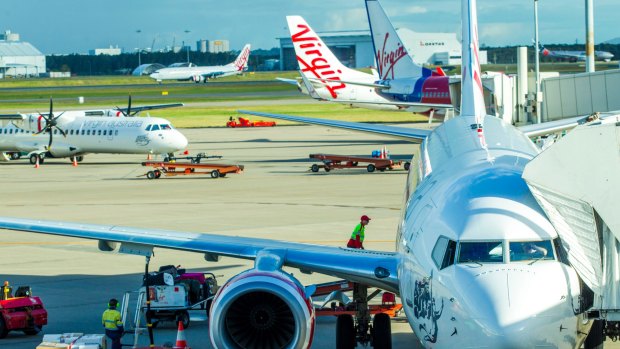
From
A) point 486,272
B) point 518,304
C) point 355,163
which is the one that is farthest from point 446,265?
point 355,163

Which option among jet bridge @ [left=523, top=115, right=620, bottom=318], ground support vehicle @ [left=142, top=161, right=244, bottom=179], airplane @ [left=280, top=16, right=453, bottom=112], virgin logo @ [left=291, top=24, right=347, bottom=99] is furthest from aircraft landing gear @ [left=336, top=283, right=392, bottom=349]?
virgin logo @ [left=291, top=24, right=347, bottom=99]

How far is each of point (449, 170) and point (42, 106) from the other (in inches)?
4445

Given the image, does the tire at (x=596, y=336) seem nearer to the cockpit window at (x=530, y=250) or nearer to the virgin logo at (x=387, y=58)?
the cockpit window at (x=530, y=250)

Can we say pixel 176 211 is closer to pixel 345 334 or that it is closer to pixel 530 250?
pixel 345 334

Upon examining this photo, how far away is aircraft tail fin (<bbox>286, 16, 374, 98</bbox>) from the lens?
77.4 m

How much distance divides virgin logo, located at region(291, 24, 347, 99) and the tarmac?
5.21 meters

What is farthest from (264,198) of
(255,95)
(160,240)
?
(255,95)

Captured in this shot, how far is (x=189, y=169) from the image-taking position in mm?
56094

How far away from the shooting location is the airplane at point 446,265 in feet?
40.1

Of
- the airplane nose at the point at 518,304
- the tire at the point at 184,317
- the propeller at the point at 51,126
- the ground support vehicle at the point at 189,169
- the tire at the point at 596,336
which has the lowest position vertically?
the tire at the point at 184,317

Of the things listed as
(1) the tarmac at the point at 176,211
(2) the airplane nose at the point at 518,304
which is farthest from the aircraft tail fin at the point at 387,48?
(2) the airplane nose at the point at 518,304

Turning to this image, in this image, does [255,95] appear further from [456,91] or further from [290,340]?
[290,340]

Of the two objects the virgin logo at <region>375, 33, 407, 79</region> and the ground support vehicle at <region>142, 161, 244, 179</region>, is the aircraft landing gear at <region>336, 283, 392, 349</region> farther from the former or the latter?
the virgin logo at <region>375, 33, 407, 79</region>

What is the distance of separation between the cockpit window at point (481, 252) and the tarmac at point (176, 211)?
693cm
